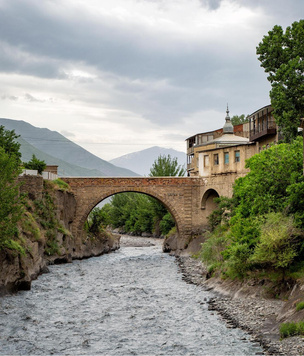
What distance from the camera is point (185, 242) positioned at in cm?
5369

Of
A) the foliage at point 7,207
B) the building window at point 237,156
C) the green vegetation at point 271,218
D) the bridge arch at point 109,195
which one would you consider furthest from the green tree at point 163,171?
the foliage at point 7,207

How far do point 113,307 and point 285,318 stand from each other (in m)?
9.48

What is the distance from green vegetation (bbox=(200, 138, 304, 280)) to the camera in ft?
80.4

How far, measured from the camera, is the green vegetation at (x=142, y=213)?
58500 mm

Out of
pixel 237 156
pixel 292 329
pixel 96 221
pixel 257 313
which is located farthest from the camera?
pixel 96 221

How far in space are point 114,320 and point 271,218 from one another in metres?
9.43

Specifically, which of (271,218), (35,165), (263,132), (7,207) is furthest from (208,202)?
(7,207)

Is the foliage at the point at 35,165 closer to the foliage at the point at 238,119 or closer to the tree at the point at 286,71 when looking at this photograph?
the tree at the point at 286,71

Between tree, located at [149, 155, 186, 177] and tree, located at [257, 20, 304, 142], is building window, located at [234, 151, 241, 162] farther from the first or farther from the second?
tree, located at [149, 155, 186, 177]

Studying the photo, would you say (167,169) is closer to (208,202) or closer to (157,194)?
(208,202)

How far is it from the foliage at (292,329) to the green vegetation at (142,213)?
1519 inches

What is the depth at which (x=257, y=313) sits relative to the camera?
75.3ft

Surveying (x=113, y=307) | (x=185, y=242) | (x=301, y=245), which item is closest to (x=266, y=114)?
(x=185, y=242)

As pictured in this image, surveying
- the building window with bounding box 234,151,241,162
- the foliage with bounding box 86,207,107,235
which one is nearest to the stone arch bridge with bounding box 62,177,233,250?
the building window with bounding box 234,151,241,162
